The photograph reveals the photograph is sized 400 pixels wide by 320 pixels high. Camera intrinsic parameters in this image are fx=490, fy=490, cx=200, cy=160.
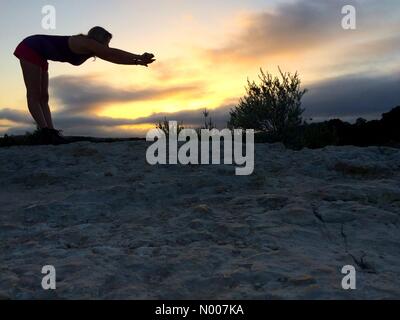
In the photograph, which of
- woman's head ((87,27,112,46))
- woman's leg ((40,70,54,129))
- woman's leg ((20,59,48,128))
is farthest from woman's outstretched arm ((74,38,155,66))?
woman's leg ((40,70,54,129))

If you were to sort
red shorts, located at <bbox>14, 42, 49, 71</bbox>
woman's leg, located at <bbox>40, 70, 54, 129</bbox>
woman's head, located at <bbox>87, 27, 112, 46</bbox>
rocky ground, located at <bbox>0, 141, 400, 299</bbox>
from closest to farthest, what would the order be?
rocky ground, located at <bbox>0, 141, 400, 299</bbox> → woman's head, located at <bbox>87, 27, 112, 46</bbox> → red shorts, located at <bbox>14, 42, 49, 71</bbox> → woman's leg, located at <bbox>40, 70, 54, 129</bbox>

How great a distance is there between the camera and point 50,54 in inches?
295

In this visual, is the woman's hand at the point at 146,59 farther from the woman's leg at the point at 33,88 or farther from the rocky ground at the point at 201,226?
the woman's leg at the point at 33,88

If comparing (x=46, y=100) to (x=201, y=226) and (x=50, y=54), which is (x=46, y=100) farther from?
(x=201, y=226)

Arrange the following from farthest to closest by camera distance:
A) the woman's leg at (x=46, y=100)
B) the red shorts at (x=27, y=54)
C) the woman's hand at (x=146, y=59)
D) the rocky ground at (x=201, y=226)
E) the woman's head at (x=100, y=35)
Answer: the woman's leg at (x=46, y=100) → the red shorts at (x=27, y=54) → the woman's head at (x=100, y=35) → the woman's hand at (x=146, y=59) → the rocky ground at (x=201, y=226)

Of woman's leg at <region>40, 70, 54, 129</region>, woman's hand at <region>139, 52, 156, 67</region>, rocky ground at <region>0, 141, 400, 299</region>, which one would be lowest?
rocky ground at <region>0, 141, 400, 299</region>

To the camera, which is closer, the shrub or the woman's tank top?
the woman's tank top

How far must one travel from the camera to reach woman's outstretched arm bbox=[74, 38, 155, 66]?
687cm

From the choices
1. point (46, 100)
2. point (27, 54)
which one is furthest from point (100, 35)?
point (46, 100)

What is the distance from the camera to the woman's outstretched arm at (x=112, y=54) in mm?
6867

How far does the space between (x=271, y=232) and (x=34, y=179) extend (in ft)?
11.9

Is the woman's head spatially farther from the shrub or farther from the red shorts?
the shrub

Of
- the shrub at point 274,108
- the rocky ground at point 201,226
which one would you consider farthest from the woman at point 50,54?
the shrub at point 274,108

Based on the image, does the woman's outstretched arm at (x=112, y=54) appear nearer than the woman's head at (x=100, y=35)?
Yes
